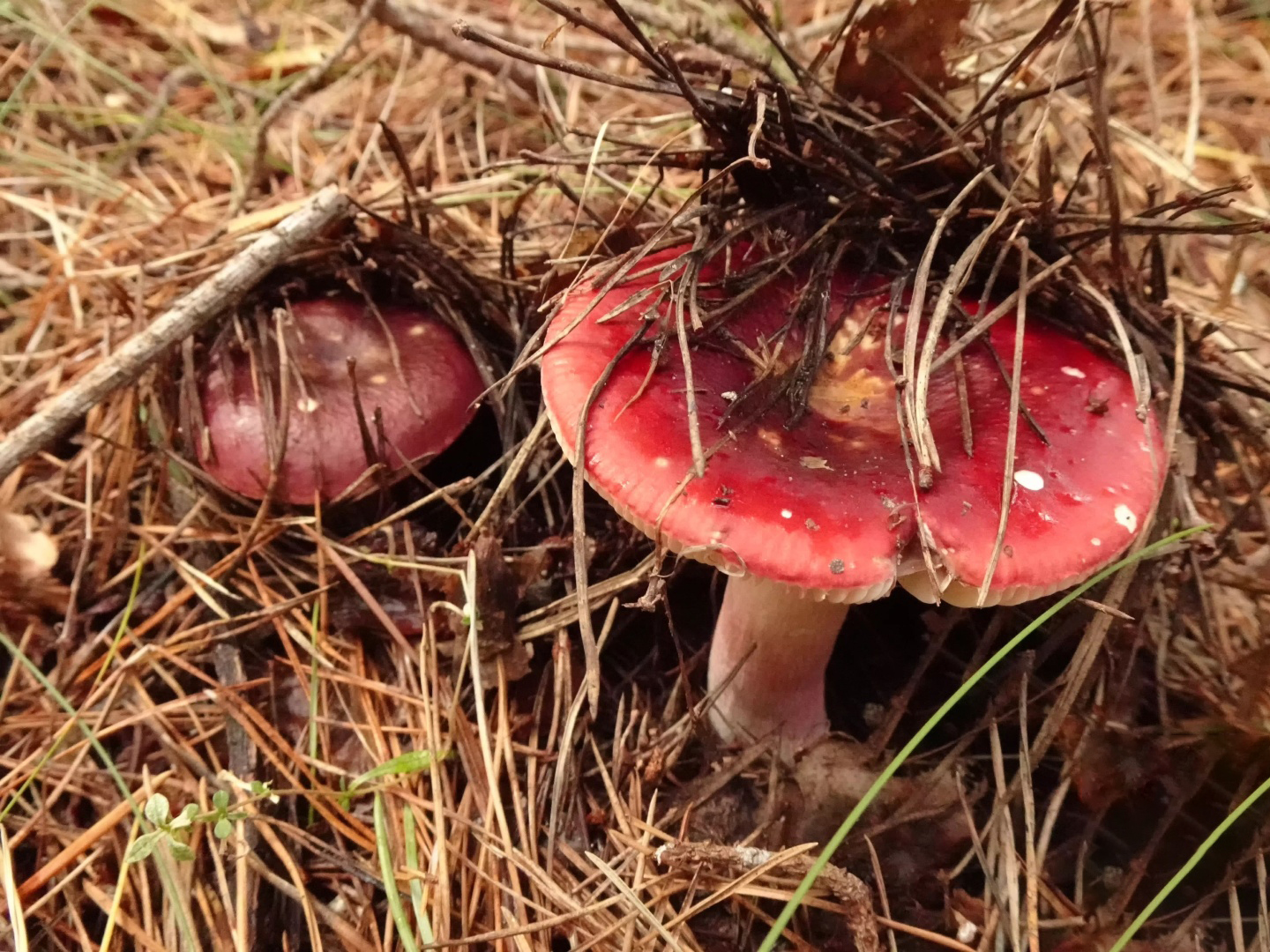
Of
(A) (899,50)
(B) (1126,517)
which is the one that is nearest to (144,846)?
(B) (1126,517)

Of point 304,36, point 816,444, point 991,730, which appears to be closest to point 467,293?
point 816,444

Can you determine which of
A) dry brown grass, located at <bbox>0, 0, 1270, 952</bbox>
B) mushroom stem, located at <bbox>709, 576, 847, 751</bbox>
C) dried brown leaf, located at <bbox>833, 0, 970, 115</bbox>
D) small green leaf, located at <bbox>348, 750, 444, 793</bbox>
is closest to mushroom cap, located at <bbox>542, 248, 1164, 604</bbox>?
dry brown grass, located at <bbox>0, 0, 1270, 952</bbox>

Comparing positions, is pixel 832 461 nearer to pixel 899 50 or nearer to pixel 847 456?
pixel 847 456

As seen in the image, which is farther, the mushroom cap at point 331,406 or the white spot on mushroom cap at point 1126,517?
the mushroom cap at point 331,406

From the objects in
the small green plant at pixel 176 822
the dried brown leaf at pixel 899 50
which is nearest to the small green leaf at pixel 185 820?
the small green plant at pixel 176 822

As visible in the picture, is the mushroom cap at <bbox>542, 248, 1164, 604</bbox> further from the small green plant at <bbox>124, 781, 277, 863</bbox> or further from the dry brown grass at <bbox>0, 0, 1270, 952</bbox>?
the small green plant at <bbox>124, 781, 277, 863</bbox>

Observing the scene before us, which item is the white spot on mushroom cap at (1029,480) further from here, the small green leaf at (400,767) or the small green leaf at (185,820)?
the small green leaf at (185,820)
